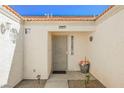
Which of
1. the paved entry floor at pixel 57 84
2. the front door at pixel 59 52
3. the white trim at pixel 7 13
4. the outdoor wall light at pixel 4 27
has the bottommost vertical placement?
the paved entry floor at pixel 57 84

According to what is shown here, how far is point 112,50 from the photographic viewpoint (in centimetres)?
474

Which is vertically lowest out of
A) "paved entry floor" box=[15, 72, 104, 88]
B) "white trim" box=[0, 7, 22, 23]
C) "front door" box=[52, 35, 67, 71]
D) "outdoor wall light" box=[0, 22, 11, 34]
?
"paved entry floor" box=[15, 72, 104, 88]

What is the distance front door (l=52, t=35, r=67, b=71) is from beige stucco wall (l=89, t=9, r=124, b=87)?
279cm

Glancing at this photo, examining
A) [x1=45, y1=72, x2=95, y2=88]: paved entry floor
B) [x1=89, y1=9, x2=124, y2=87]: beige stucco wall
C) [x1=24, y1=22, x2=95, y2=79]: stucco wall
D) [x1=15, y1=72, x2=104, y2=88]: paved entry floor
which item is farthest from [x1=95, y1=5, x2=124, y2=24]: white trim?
[x1=45, y1=72, x2=95, y2=88]: paved entry floor

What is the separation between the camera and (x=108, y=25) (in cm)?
518

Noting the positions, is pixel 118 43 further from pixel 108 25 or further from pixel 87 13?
pixel 87 13

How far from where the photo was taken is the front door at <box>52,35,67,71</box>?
8.84 metres

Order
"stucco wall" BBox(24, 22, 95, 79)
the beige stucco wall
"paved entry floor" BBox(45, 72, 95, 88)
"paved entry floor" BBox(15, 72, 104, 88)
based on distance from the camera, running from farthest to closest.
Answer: "stucco wall" BBox(24, 22, 95, 79) → "paved entry floor" BBox(45, 72, 95, 88) → "paved entry floor" BBox(15, 72, 104, 88) → the beige stucco wall

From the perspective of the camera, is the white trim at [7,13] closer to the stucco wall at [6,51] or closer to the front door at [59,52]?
the stucco wall at [6,51]

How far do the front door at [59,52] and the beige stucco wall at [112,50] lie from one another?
2793mm

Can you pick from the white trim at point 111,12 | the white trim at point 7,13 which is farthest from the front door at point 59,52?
the white trim at point 7,13

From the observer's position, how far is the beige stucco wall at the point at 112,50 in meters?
4.08

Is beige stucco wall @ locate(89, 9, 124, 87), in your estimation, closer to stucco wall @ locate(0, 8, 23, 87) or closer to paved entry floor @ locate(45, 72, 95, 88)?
paved entry floor @ locate(45, 72, 95, 88)
